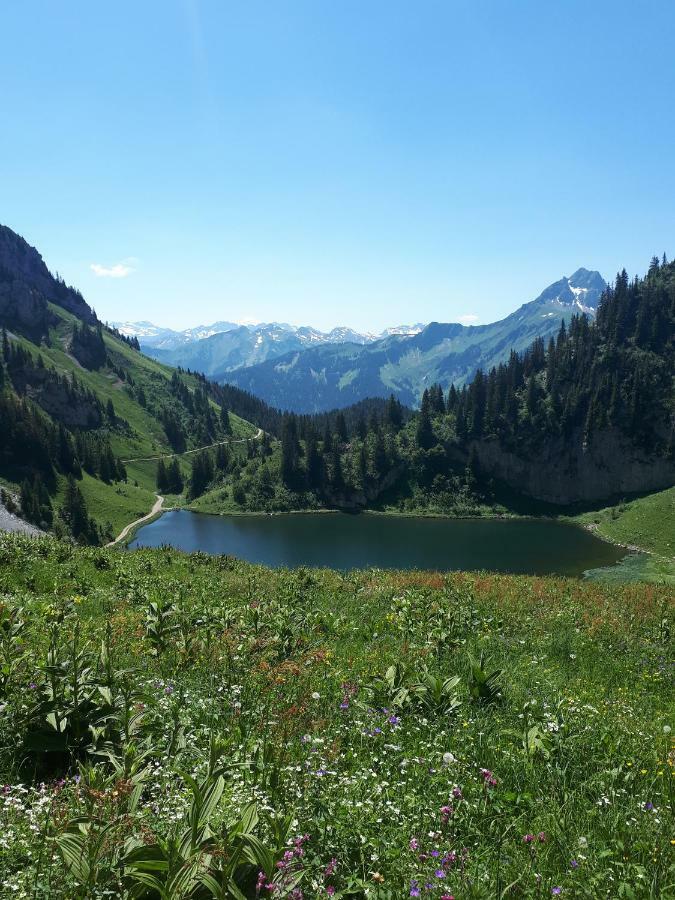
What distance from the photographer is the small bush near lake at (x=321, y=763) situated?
13.5ft

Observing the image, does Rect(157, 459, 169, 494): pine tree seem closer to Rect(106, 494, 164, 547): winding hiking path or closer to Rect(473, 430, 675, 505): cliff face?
Rect(106, 494, 164, 547): winding hiking path

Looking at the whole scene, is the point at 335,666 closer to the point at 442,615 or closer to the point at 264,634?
the point at 264,634

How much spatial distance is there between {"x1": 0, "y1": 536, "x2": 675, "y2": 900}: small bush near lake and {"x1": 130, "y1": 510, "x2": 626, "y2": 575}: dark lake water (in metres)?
72.2

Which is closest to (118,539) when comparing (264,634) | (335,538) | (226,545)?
(226,545)

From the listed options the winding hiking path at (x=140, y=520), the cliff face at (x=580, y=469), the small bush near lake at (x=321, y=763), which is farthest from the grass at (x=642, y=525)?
the winding hiking path at (x=140, y=520)

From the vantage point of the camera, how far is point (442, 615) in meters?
14.2

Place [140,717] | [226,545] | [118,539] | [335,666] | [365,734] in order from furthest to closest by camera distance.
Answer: [118,539], [226,545], [335,666], [365,734], [140,717]

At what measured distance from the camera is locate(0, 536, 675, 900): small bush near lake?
13.5ft

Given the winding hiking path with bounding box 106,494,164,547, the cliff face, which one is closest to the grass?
the cliff face

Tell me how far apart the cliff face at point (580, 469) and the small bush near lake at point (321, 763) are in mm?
164389

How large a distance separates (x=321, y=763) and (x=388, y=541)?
113 metres

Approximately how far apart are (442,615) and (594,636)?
4433mm

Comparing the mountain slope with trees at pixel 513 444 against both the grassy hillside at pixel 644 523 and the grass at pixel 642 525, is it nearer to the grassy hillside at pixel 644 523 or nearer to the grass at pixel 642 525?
the grass at pixel 642 525

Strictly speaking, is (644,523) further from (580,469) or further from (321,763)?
(321,763)
